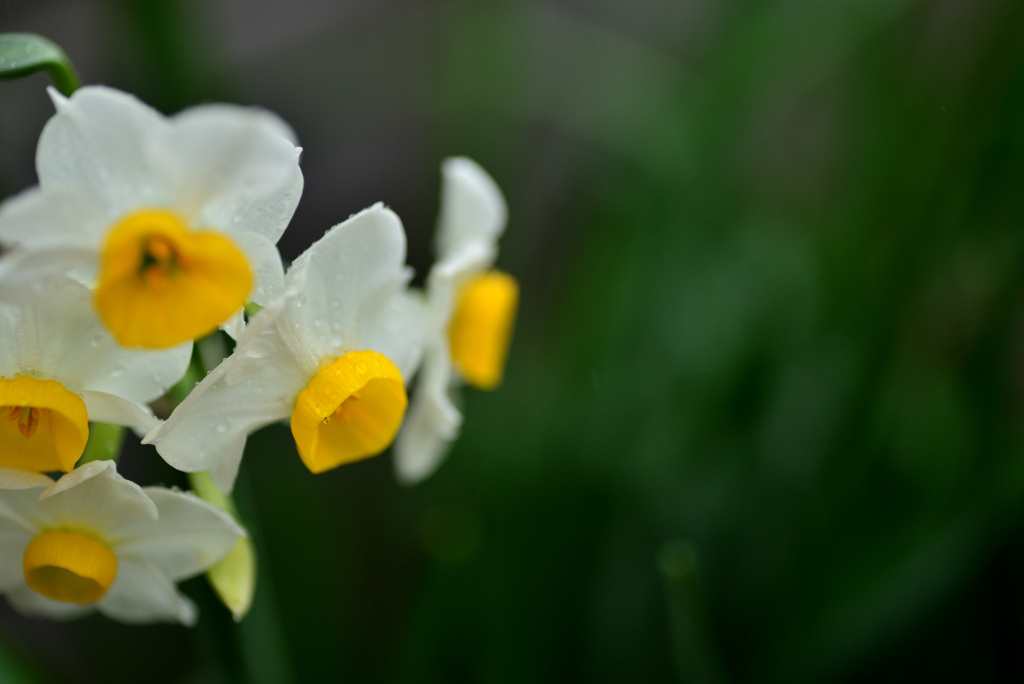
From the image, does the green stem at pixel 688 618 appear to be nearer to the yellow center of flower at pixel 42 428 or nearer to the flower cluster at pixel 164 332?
the flower cluster at pixel 164 332

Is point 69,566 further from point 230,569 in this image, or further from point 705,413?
point 705,413

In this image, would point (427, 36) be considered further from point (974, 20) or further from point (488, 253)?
point (488, 253)

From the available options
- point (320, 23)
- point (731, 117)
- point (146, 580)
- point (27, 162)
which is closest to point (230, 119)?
point (146, 580)

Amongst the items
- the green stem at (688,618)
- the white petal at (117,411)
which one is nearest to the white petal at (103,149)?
the white petal at (117,411)

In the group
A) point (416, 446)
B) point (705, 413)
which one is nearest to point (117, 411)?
point (416, 446)

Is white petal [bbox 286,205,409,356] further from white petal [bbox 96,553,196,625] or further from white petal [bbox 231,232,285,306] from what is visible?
white petal [bbox 96,553,196,625]
